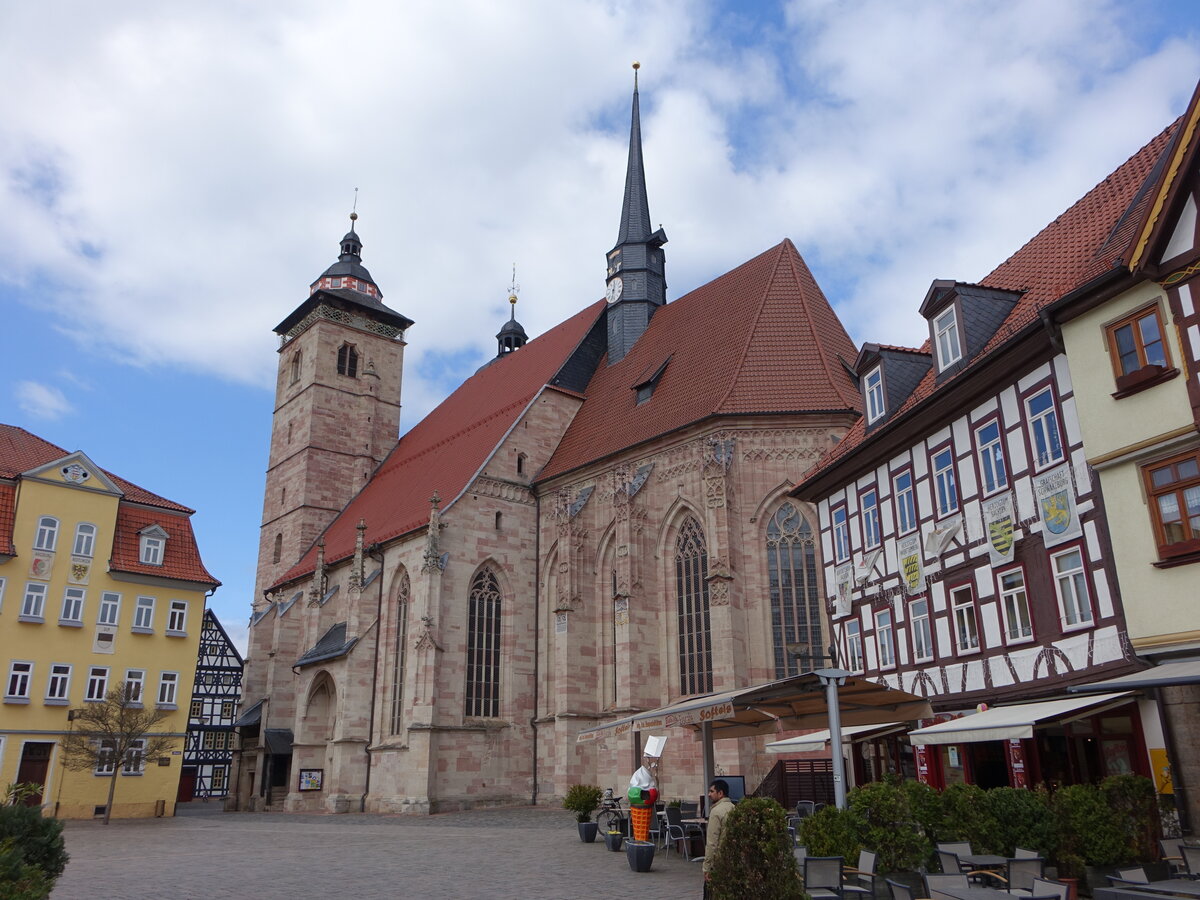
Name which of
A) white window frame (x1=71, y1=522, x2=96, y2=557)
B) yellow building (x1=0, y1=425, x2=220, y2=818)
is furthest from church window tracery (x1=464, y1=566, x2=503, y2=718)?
white window frame (x1=71, y1=522, x2=96, y2=557)

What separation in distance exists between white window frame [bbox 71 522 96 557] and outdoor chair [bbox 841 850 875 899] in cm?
2540

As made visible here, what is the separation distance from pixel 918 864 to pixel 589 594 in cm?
1983

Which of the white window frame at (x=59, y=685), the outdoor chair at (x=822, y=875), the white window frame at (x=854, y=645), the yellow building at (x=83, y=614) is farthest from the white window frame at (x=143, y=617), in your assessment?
the outdoor chair at (x=822, y=875)

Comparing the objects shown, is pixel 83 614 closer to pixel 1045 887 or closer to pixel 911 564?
pixel 911 564

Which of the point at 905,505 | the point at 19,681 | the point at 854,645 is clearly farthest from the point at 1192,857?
the point at 19,681

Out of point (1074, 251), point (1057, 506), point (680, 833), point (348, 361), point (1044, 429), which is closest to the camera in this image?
point (1057, 506)

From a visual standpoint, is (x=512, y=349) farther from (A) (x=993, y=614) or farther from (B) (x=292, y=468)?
(A) (x=993, y=614)

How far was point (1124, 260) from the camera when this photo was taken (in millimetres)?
11750

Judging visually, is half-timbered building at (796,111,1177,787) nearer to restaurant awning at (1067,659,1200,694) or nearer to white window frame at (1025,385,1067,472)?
white window frame at (1025,385,1067,472)

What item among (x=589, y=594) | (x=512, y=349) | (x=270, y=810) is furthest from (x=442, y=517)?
(x=512, y=349)

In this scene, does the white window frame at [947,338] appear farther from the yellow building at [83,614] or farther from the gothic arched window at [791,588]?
the yellow building at [83,614]

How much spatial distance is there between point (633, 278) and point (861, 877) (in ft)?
94.8

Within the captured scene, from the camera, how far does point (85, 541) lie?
28.1 metres

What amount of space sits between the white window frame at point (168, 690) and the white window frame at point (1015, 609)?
2410cm
